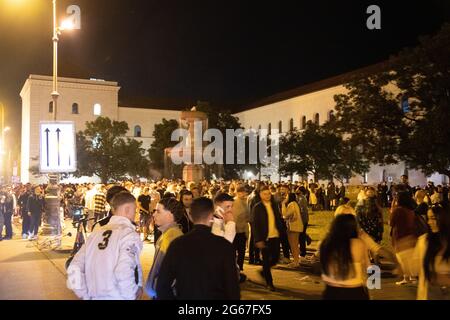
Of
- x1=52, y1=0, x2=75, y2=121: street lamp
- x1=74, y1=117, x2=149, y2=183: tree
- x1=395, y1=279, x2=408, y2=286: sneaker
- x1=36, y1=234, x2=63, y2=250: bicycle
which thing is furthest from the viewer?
x1=74, y1=117, x2=149, y2=183: tree

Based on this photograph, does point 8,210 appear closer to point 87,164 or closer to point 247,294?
point 247,294

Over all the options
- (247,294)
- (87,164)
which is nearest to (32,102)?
(87,164)

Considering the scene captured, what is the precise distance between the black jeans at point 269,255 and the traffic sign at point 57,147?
22.3 feet

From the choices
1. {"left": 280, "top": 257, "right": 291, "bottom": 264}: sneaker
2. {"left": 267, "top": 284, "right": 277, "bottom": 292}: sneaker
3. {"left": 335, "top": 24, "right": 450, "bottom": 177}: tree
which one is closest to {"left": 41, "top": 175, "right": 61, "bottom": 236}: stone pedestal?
{"left": 280, "top": 257, "right": 291, "bottom": 264}: sneaker

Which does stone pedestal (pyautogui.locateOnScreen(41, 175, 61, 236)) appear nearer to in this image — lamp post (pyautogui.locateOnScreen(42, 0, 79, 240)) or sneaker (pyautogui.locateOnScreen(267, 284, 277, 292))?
lamp post (pyautogui.locateOnScreen(42, 0, 79, 240))

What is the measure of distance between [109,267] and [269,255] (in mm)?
5336

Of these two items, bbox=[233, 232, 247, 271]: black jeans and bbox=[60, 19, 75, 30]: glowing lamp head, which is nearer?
bbox=[233, 232, 247, 271]: black jeans

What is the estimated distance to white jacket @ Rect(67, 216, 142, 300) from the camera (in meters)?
4.69

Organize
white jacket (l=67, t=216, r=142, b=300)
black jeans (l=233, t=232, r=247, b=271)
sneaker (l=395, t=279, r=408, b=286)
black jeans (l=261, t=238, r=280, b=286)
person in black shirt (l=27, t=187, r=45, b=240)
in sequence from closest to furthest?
white jacket (l=67, t=216, r=142, b=300)
black jeans (l=261, t=238, r=280, b=286)
sneaker (l=395, t=279, r=408, b=286)
black jeans (l=233, t=232, r=247, b=271)
person in black shirt (l=27, t=187, r=45, b=240)

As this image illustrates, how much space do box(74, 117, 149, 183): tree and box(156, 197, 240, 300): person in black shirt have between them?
187 ft

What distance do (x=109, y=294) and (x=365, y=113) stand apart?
94.7 feet

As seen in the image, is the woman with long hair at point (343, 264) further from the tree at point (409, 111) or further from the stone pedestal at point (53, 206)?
the tree at point (409, 111)

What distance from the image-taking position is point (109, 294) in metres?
4.72

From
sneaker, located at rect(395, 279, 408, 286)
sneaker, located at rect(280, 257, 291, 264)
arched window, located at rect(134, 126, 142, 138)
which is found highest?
arched window, located at rect(134, 126, 142, 138)
